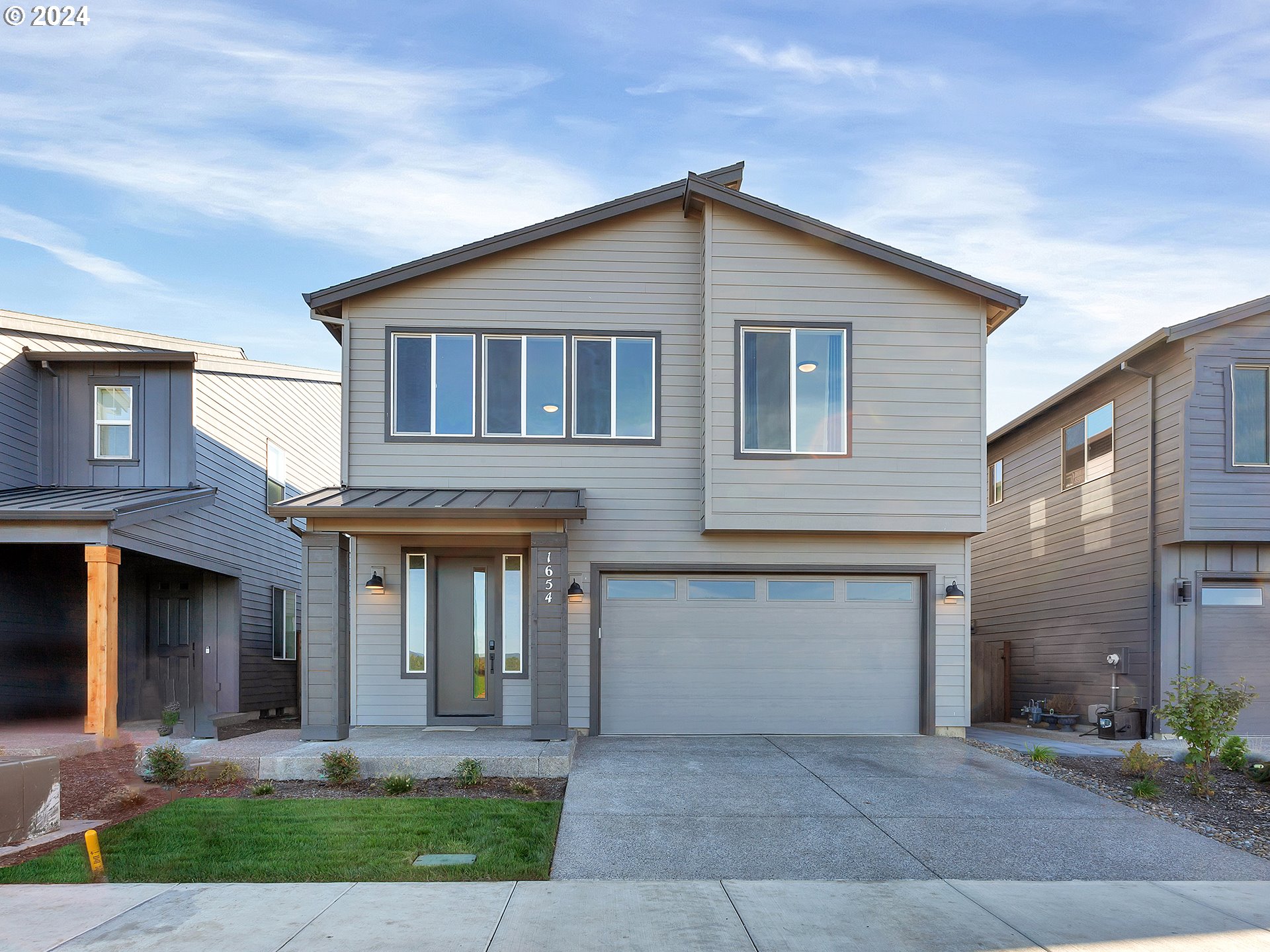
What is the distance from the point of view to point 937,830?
24.0ft

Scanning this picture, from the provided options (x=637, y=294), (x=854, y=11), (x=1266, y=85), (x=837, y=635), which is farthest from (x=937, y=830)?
(x=1266, y=85)

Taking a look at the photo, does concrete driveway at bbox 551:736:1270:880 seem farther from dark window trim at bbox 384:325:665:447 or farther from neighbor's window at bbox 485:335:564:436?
neighbor's window at bbox 485:335:564:436

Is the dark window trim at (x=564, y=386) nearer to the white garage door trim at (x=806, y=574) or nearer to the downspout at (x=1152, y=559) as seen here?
the white garage door trim at (x=806, y=574)

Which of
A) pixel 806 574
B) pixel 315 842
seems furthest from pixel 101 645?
pixel 806 574

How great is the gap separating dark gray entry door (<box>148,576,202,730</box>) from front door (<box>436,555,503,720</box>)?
6224 mm

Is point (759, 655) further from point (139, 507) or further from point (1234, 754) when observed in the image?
point (139, 507)

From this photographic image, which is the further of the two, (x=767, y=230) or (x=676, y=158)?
(x=676, y=158)

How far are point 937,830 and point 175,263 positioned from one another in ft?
73.6

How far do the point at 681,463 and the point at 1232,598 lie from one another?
771 cm

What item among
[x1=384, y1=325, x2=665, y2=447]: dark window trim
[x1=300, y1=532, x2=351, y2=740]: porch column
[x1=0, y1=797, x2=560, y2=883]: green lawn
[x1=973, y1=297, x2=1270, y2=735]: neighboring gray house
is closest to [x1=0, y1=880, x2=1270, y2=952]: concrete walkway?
[x1=0, y1=797, x2=560, y2=883]: green lawn

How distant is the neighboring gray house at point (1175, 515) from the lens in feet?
40.1

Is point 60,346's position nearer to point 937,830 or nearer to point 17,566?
point 17,566

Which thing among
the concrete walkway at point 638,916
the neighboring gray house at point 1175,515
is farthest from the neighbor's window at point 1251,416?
the concrete walkway at point 638,916

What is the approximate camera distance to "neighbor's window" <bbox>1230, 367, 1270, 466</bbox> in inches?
487
